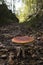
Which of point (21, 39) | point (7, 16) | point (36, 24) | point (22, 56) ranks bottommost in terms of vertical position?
point (7, 16)

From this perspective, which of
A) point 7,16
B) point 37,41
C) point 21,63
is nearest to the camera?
point 21,63

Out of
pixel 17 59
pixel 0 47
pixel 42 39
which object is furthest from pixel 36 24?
pixel 17 59

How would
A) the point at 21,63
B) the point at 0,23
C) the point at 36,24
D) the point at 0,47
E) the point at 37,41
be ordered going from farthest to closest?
the point at 0,23 → the point at 36,24 → the point at 37,41 → the point at 0,47 → the point at 21,63

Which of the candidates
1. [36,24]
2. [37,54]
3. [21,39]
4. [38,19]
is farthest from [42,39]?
[38,19]

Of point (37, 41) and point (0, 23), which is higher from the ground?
point (37, 41)

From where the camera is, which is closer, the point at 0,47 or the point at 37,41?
the point at 0,47

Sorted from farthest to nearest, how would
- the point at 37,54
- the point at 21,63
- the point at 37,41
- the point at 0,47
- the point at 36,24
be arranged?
the point at 36,24, the point at 37,41, the point at 0,47, the point at 37,54, the point at 21,63

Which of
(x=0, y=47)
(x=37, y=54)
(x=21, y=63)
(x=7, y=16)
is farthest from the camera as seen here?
(x=7, y=16)

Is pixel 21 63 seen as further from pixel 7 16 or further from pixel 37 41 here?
Answer: pixel 7 16

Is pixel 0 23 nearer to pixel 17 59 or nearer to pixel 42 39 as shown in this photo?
pixel 42 39
